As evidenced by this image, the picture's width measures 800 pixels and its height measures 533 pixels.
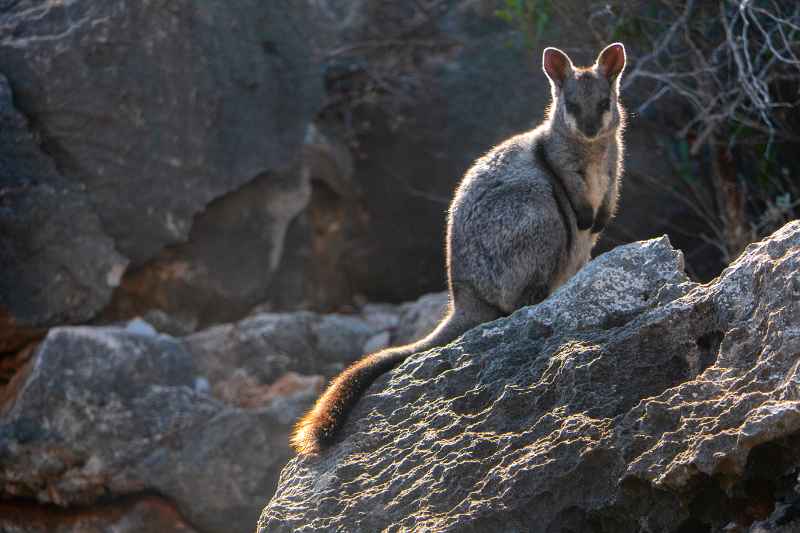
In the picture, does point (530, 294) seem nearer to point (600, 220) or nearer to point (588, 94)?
point (600, 220)

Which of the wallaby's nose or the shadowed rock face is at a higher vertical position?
the wallaby's nose

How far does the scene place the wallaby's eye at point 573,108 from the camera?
19.2ft

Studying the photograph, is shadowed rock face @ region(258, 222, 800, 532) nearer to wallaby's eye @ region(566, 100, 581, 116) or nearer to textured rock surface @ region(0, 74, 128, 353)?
wallaby's eye @ region(566, 100, 581, 116)

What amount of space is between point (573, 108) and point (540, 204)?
0.67 meters

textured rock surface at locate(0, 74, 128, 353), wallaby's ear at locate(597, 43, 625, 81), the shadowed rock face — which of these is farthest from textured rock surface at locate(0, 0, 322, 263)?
the shadowed rock face

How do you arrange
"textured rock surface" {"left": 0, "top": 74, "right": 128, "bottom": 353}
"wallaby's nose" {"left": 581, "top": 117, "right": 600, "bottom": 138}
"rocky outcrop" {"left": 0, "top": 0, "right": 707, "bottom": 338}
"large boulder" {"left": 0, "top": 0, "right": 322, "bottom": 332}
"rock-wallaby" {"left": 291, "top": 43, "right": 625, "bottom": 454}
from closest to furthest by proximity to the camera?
"rock-wallaby" {"left": 291, "top": 43, "right": 625, "bottom": 454}, "wallaby's nose" {"left": 581, "top": 117, "right": 600, "bottom": 138}, "textured rock surface" {"left": 0, "top": 74, "right": 128, "bottom": 353}, "large boulder" {"left": 0, "top": 0, "right": 322, "bottom": 332}, "rocky outcrop" {"left": 0, "top": 0, "right": 707, "bottom": 338}

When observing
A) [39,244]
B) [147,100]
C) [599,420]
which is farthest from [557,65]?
[39,244]

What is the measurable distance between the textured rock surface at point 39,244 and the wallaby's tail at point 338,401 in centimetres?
338

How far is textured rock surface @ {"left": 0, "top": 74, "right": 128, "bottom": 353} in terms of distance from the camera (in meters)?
7.26

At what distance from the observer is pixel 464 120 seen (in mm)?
10102

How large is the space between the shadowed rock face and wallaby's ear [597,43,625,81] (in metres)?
1.94

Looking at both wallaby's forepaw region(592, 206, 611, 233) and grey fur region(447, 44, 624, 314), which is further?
wallaby's forepaw region(592, 206, 611, 233)

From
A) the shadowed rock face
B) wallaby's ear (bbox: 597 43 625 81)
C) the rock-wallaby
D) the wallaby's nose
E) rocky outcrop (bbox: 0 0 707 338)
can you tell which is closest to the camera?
the shadowed rock face

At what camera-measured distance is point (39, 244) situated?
740 cm
